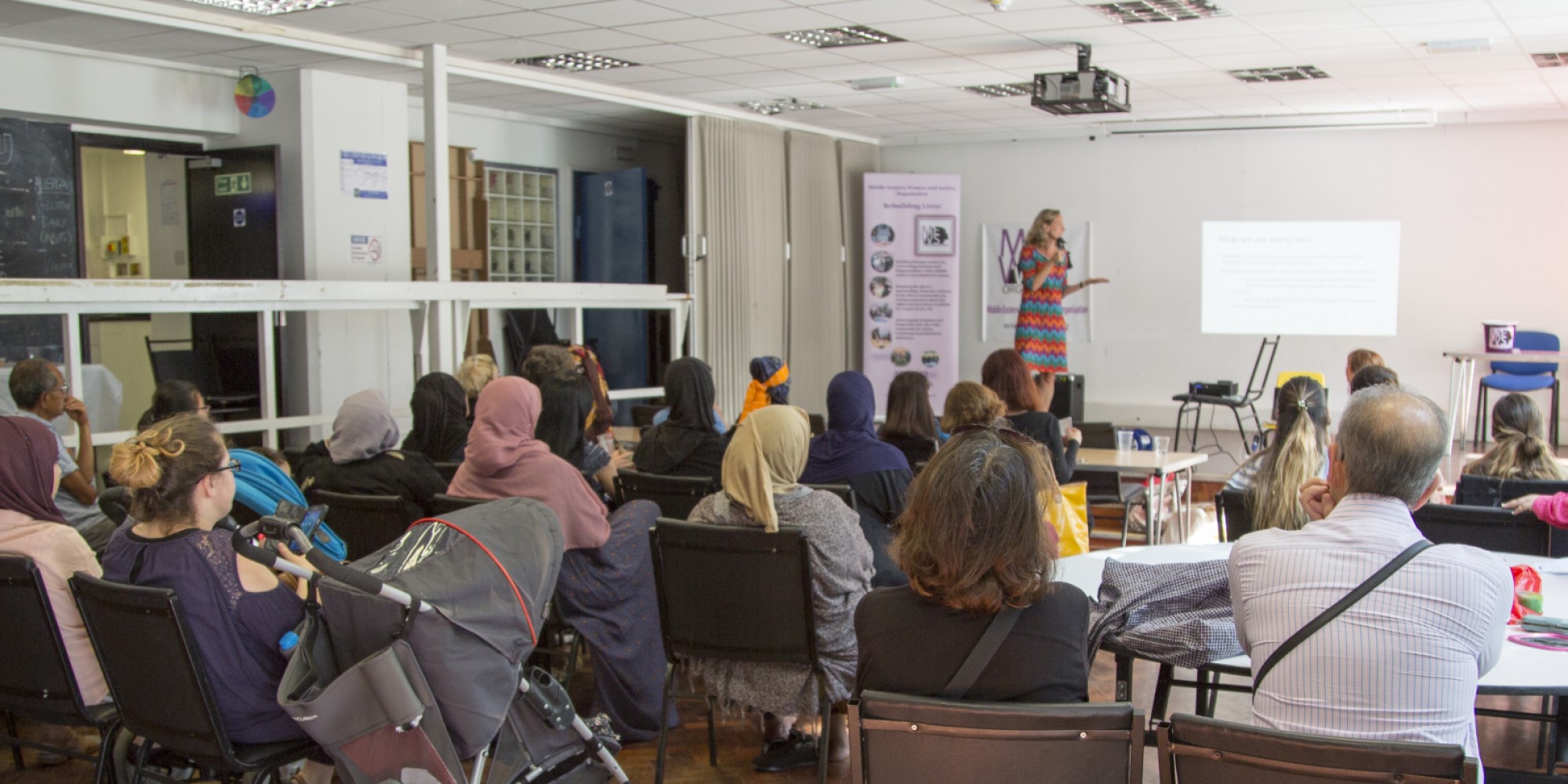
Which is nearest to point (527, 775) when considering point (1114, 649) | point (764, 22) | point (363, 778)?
point (363, 778)

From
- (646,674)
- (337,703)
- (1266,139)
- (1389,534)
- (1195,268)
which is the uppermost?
(1266,139)

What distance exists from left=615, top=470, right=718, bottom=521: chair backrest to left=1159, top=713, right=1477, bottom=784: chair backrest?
243 cm

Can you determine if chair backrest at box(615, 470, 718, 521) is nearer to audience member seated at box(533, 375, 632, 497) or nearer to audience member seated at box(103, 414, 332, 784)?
audience member seated at box(533, 375, 632, 497)

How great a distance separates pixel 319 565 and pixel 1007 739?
125cm

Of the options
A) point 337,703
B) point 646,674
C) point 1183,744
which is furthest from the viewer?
point 646,674

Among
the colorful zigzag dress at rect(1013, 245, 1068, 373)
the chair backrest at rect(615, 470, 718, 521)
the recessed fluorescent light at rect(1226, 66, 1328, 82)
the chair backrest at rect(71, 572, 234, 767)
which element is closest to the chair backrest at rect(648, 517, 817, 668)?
the chair backrest at rect(615, 470, 718, 521)

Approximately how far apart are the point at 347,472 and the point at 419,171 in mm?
5233

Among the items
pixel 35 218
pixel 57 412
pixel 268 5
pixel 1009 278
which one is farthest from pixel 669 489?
pixel 1009 278

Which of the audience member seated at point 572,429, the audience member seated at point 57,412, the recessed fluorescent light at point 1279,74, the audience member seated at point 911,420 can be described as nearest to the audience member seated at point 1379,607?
the audience member seated at point 911,420

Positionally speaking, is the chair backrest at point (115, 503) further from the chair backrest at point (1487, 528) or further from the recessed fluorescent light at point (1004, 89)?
the recessed fluorescent light at point (1004, 89)

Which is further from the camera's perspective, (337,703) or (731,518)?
(731,518)

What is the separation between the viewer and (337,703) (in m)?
2.31

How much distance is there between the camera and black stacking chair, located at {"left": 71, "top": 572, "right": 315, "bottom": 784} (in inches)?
97.8

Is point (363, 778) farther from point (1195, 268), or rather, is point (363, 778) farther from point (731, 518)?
point (1195, 268)
